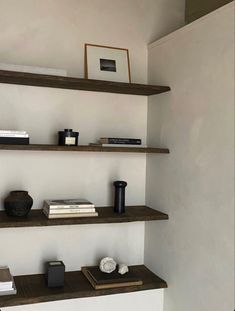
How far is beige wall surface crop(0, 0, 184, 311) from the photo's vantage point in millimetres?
2242

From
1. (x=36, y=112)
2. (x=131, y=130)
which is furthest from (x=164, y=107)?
(x=36, y=112)

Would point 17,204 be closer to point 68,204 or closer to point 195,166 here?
point 68,204

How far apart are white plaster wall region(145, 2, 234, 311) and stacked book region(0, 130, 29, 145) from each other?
0.90 meters

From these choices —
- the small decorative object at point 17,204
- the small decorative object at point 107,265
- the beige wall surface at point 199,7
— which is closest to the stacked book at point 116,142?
the small decorative object at point 17,204

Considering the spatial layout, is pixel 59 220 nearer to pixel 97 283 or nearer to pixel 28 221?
pixel 28 221

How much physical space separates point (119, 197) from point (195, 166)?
→ 553 millimetres

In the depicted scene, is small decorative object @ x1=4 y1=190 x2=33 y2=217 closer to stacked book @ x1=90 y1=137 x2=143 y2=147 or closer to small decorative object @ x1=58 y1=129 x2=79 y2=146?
small decorative object @ x1=58 y1=129 x2=79 y2=146

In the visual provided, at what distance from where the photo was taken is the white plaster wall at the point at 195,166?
1797 mm

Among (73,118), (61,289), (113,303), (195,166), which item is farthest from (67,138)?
(113,303)

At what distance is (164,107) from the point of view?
2365 mm

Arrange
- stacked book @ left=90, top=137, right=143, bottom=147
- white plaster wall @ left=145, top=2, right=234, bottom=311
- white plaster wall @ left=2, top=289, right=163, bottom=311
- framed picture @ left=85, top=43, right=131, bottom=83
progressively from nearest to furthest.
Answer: white plaster wall @ left=145, top=2, right=234, bottom=311, white plaster wall @ left=2, top=289, right=163, bottom=311, stacked book @ left=90, top=137, right=143, bottom=147, framed picture @ left=85, top=43, right=131, bottom=83

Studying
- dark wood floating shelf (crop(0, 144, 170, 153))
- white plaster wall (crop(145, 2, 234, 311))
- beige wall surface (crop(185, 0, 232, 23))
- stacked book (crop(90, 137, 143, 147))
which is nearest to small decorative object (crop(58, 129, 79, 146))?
dark wood floating shelf (crop(0, 144, 170, 153))

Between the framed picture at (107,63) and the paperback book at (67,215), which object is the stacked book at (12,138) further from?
the framed picture at (107,63)

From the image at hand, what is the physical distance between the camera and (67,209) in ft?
6.99
